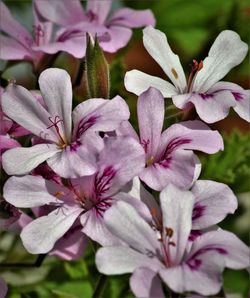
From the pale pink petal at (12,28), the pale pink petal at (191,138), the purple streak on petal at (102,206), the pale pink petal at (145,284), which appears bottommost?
the pale pink petal at (12,28)

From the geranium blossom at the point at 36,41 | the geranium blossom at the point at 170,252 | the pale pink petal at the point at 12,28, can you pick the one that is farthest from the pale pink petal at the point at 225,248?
the pale pink petal at the point at 12,28

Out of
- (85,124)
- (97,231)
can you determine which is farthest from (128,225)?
(85,124)

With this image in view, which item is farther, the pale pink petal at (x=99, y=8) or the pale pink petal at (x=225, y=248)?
the pale pink petal at (x=99, y=8)

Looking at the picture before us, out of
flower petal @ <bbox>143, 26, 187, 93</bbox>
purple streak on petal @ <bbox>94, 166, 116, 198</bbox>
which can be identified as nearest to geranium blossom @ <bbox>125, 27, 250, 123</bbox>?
flower petal @ <bbox>143, 26, 187, 93</bbox>

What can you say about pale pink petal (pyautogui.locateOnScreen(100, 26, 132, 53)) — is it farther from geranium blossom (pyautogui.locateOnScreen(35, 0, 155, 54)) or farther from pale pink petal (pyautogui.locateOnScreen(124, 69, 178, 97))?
pale pink petal (pyautogui.locateOnScreen(124, 69, 178, 97))

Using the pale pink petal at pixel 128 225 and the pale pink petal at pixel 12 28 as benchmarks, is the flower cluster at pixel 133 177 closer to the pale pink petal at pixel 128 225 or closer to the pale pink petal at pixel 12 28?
the pale pink petal at pixel 128 225

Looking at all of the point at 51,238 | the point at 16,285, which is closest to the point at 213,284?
the point at 51,238
